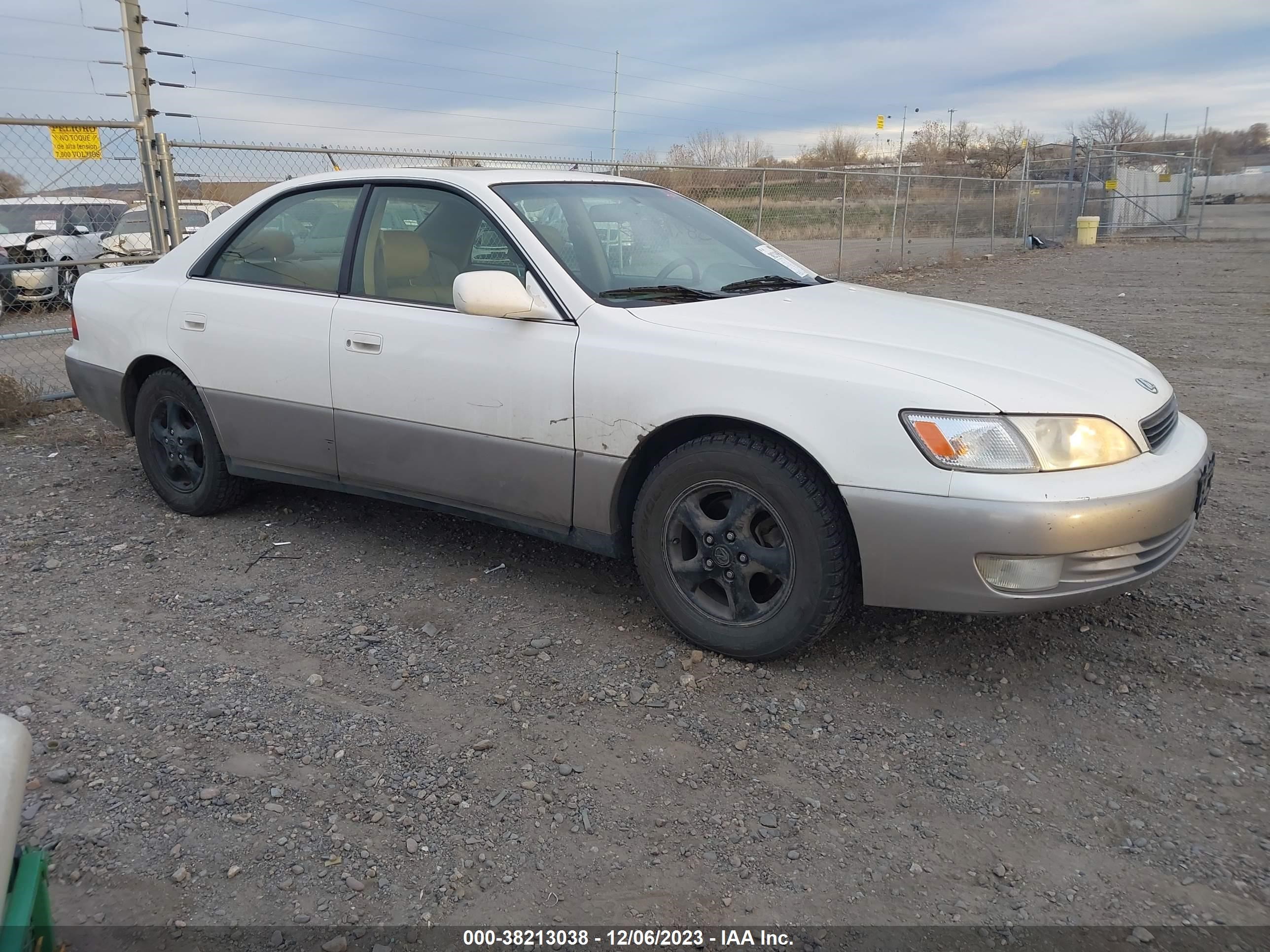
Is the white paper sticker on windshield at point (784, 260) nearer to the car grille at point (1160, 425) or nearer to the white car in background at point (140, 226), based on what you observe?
the car grille at point (1160, 425)

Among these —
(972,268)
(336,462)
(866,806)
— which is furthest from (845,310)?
(972,268)

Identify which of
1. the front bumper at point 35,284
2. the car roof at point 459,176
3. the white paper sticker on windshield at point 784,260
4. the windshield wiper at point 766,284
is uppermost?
the car roof at point 459,176

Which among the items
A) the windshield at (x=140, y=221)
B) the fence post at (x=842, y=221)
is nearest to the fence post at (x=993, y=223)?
the fence post at (x=842, y=221)

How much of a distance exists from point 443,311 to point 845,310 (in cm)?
149

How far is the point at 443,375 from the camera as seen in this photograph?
3693mm

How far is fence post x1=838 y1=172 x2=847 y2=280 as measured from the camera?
1512 cm

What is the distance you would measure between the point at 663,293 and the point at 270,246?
1.88 m

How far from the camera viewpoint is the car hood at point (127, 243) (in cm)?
1002

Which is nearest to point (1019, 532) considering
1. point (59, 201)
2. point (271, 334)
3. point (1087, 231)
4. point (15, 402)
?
point (271, 334)

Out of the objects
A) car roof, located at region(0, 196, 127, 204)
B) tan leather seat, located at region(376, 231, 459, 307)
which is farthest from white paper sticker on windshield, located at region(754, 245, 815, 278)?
car roof, located at region(0, 196, 127, 204)

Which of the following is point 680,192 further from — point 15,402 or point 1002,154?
point 1002,154

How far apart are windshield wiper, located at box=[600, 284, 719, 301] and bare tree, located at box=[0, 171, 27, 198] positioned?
19.9 ft

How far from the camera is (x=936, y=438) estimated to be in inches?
113

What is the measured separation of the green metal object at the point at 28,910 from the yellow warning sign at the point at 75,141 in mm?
6711
